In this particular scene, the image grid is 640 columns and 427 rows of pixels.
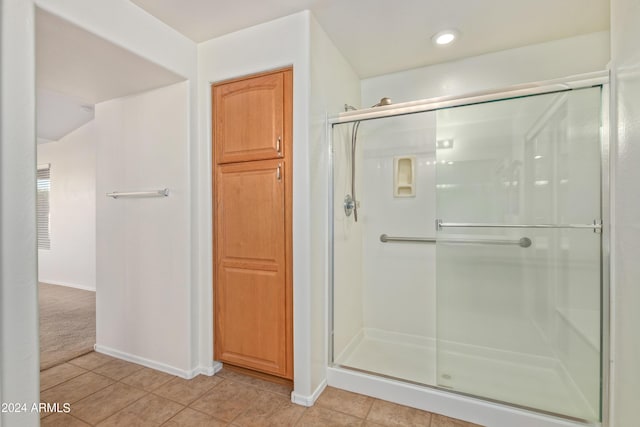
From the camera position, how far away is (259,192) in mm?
1896

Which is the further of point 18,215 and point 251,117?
point 251,117

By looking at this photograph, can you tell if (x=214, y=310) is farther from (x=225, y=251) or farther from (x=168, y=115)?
(x=168, y=115)

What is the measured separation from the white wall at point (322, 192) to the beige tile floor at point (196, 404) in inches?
9.0

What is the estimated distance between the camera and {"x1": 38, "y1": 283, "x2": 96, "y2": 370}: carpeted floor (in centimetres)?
232

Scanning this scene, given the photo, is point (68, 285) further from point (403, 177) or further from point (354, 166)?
point (403, 177)

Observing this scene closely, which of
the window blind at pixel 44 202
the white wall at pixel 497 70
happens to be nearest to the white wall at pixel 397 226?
the white wall at pixel 497 70

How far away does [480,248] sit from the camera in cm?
209

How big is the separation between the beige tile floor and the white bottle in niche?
1.57 meters

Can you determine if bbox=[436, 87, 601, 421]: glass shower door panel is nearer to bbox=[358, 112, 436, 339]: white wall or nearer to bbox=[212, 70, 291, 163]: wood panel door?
bbox=[358, 112, 436, 339]: white wall

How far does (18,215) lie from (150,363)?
146 centimetres

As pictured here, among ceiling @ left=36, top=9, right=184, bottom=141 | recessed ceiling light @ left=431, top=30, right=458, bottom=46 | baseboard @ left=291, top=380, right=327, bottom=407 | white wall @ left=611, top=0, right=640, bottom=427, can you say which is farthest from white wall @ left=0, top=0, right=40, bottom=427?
white wall @ left=611, top=0, right=640, bottom=427

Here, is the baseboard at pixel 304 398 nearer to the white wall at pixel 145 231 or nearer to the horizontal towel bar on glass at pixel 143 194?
the white wall at pixel 145 231

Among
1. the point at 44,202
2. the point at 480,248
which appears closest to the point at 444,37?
the point at 480,248

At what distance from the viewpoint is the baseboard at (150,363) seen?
199 centimetres
